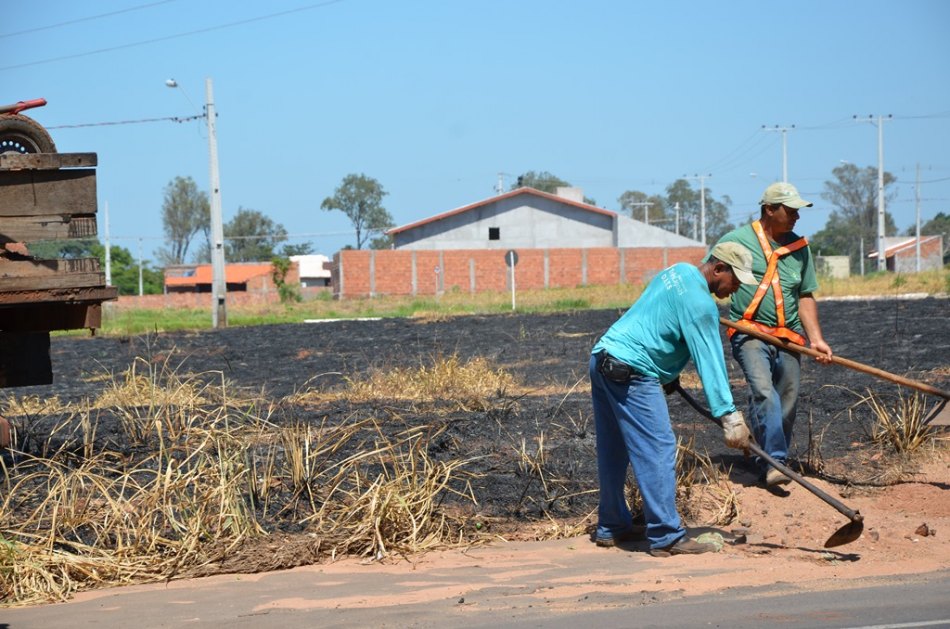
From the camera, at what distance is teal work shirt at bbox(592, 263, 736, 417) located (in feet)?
20.9

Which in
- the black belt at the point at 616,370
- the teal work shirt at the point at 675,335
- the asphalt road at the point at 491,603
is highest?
the teal work shirt at the point at 675,335

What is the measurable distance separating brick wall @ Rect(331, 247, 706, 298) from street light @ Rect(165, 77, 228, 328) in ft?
94.0

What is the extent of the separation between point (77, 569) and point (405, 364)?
8580 millimetres

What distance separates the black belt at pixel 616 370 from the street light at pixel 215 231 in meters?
24.9

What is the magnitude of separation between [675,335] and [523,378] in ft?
22.9

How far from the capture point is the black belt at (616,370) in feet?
21.3

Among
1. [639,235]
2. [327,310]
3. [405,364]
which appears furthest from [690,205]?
[405,364]

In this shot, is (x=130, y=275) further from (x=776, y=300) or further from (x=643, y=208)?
(x=776, y=300)

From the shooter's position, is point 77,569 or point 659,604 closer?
point 659,604

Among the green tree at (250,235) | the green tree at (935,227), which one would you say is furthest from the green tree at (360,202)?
the green tree at (935,227)

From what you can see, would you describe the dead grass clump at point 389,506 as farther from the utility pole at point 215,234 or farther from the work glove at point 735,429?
the utility pole at point 215,234

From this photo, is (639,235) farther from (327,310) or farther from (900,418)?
(900,418)

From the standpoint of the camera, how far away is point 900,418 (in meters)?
8.75

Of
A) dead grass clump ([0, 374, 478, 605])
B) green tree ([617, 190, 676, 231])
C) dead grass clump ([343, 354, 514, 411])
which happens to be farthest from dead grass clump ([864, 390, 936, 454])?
green tree ([617, 190, 676, 231])
